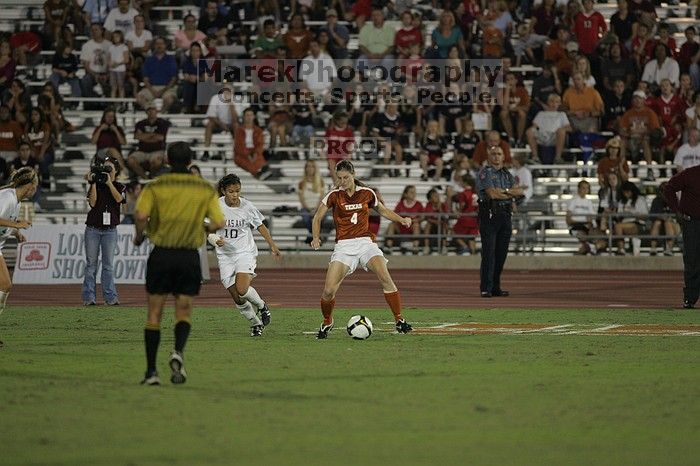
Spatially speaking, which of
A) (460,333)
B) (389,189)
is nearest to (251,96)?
(389,189)

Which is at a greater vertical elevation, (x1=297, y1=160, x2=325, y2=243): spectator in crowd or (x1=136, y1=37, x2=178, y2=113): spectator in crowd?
(x1=136, y1=37, x2=178, y2=113): spectator in crowd

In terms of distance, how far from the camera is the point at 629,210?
2939 centimetres

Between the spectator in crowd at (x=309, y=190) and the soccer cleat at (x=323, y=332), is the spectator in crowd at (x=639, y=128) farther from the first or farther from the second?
the soccer cleat at (x=323, y=332)

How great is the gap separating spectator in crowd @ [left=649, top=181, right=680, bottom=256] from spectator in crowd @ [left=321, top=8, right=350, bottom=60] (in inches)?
312

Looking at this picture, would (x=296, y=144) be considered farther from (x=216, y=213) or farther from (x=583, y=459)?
(x=583, y=459)

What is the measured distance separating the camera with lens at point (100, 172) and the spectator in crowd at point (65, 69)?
42.3 feet

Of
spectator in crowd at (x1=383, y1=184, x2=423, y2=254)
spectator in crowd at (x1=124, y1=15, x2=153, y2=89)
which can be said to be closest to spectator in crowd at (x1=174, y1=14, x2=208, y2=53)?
spectator in crowd at (x1=124, y1=15, x2=153, y2=89)

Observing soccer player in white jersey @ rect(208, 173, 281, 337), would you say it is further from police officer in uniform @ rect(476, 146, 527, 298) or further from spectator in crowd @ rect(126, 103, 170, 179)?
spectator in crowd @ rect(126, 103, 170, 179)

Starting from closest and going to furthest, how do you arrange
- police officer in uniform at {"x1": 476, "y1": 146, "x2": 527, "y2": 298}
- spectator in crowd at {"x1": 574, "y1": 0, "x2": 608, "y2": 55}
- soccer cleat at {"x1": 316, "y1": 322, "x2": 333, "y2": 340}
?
soccer cleat at {"x1": 316, "y1": 322, "x2": 333, "y2": 340} < police officer in uniform at {"x1": 476, "y1": 146, "x2": 527, "y2": 298} < spectator in crowd at {"x1": 574, "y1": 0, "x2": 608, "y2": 55}

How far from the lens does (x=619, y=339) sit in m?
15.2

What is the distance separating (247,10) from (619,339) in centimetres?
2069

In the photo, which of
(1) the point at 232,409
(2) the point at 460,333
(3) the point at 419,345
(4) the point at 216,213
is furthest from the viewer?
(2) the point at 460,333

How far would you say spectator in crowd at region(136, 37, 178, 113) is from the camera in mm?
32250

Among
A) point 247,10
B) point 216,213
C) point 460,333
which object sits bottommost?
point 460,333
